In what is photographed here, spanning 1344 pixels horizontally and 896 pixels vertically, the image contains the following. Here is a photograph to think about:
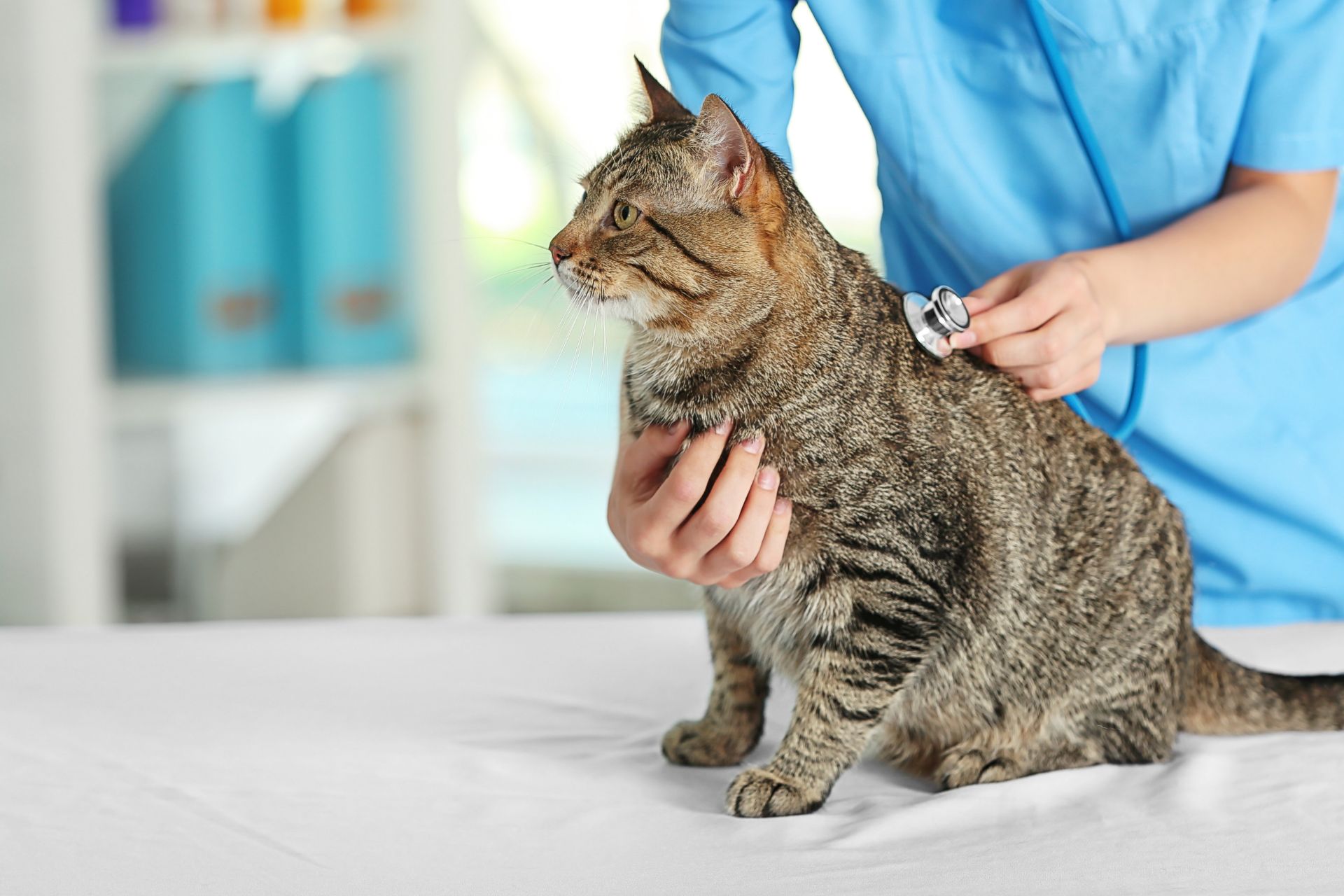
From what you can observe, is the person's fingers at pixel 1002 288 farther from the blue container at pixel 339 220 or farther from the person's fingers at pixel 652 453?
the blue container at pixel 339 220

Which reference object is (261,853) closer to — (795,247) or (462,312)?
(795,247)

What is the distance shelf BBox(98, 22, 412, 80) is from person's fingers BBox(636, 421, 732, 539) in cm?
145

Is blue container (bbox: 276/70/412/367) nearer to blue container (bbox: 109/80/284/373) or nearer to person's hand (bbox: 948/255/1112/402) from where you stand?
blue container (bbox: 109/80/284/373)

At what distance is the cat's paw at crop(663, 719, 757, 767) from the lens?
0.95 m

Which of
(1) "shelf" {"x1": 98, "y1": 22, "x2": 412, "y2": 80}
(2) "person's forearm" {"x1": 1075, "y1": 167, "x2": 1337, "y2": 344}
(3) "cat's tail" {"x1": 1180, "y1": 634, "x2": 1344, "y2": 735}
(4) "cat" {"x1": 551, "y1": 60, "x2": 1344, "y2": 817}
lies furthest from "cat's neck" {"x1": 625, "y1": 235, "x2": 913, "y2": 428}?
(1) "shelf" {"x1": 98, "y1": 22, "x2": 412, "y2": 80}

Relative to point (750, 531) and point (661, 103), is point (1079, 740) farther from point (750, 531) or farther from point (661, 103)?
point (661, 103)

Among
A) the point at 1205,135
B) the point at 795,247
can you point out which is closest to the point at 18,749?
the point at 795,247

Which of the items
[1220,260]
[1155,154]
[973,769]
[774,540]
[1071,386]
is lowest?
[973,769]

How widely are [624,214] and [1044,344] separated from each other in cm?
34

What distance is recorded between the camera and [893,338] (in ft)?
3.10

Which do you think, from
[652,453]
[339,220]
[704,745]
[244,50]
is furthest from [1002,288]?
[244,50]

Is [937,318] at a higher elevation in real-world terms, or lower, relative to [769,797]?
higher

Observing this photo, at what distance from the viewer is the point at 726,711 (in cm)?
98

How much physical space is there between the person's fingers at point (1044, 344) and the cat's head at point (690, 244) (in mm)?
190
